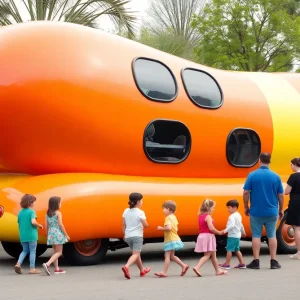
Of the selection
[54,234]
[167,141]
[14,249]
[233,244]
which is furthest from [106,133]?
[14,249]

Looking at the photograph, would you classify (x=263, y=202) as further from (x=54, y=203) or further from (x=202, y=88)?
(x=54, y=203)

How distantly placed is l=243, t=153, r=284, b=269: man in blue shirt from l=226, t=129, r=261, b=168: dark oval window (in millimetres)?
1785

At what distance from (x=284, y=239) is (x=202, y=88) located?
2.86 metres

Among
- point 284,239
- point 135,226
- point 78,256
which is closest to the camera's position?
point 135,226

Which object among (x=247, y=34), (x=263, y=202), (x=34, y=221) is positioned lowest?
(x=34, y=221)

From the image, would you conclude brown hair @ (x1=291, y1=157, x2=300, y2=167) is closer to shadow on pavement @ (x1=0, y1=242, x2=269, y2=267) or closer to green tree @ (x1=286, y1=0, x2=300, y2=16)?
shadow on pavement @ (x1=0, y1=242, x2=269, y2=267)

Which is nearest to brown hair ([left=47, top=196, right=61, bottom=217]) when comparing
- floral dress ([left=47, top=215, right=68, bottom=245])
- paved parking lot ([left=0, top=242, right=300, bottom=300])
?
floral dress ([left=47, top=215, right=68, bottom=245])

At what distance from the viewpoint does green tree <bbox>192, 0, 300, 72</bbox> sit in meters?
26.2

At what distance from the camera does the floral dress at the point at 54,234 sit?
9258mm

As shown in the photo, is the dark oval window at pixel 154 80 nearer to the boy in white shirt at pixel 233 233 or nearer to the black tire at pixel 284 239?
the boy in white shirt at pixel 233 233

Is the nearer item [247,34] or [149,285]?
[149,285]

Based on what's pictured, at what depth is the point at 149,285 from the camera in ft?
26.7

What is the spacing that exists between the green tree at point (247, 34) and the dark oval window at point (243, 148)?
580 inches

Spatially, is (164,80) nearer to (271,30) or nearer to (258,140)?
(258,140)
